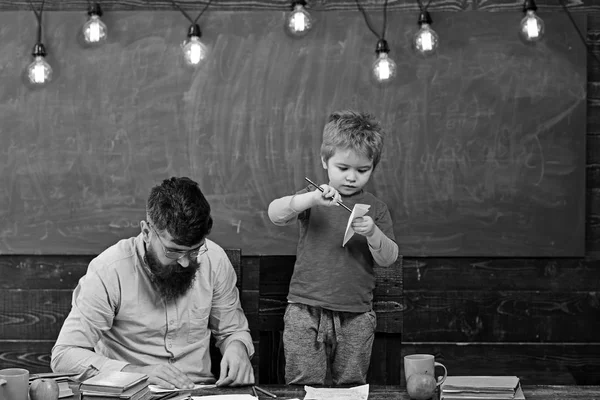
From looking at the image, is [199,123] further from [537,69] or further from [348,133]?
[537,69]

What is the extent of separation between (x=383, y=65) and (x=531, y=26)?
0.68 meters

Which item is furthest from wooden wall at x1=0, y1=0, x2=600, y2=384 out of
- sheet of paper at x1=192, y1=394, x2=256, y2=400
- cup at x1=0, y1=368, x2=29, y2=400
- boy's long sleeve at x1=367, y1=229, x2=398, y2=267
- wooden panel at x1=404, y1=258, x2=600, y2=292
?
cup at x1=0, y1=368, x2=29, y2=400

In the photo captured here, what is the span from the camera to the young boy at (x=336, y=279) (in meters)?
2.83

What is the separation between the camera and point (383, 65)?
12.4 ft

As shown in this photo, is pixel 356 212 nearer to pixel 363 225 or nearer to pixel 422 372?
pixel 363 225

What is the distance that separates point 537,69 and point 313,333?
181cm

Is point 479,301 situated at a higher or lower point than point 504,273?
lower

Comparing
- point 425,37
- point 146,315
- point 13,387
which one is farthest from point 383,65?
point 13,387

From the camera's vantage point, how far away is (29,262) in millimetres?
3986

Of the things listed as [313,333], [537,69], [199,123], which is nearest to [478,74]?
[537,69]

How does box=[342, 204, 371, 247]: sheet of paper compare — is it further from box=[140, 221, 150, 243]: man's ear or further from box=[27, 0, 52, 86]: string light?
box=[27, 0, 52, 86]: string light

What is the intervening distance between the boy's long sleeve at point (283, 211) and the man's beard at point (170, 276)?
1.06 ft

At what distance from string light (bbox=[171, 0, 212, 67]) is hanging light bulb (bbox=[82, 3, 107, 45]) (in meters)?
0.35

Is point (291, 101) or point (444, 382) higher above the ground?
point (291, 101)
